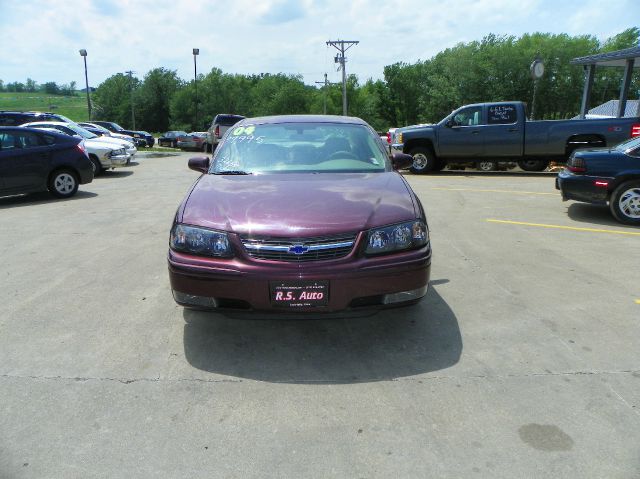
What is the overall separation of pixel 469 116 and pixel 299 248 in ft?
43.1

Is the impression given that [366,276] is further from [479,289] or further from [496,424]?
[479,289]

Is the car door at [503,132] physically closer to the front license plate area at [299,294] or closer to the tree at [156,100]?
the front license plate area at [299,294]

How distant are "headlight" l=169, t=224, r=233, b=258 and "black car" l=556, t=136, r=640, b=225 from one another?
6560mm

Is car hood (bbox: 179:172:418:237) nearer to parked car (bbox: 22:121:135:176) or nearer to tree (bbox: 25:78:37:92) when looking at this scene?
parked car (bbox: 22:121:135:176)

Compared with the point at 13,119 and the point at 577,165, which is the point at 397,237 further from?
the point at 13,119

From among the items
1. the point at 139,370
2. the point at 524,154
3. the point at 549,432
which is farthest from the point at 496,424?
the point at 524,154

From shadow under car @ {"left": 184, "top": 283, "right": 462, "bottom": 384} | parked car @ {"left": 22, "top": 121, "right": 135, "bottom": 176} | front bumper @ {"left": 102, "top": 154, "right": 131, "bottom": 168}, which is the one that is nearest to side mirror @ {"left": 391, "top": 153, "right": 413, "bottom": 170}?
shadow under car @ {"left": 184, "top": 283, "right": 462, "bottom": 384}

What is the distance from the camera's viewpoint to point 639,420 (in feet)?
9.08

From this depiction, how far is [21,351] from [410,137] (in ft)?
43.7

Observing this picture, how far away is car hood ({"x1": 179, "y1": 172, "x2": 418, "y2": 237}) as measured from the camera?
3324 millimetres

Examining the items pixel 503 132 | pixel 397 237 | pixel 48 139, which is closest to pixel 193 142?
pixel 48 139

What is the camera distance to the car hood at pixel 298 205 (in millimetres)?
3324

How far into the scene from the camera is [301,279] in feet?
10.4

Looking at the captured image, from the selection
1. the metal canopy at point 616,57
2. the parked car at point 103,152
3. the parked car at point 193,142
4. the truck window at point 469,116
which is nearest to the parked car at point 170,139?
the parked car at point 193,142
